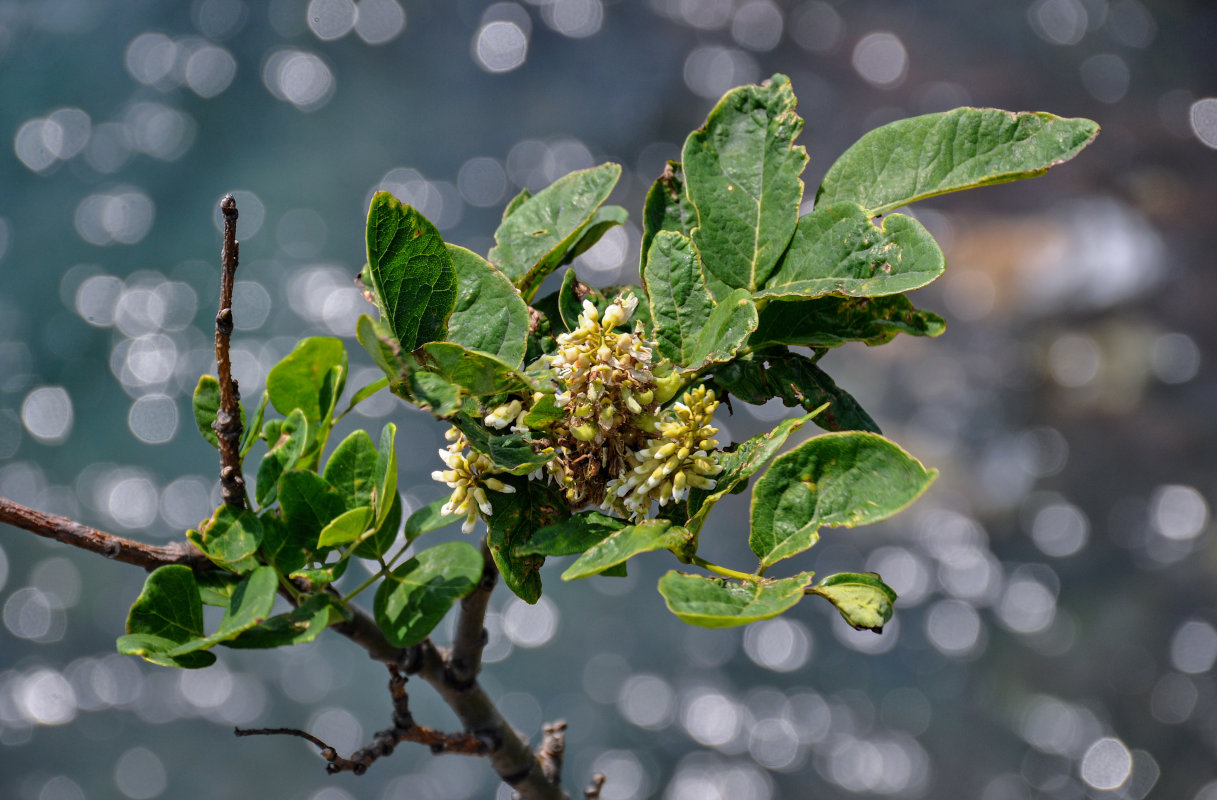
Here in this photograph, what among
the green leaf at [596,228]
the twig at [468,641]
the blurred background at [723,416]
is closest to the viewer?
the green leaf at [596,228]

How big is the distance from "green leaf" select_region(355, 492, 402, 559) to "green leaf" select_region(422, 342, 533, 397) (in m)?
0.19

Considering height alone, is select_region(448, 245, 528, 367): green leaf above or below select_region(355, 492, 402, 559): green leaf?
above

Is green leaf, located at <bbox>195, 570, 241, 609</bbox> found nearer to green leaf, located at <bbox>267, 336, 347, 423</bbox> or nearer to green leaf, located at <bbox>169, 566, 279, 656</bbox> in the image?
green leaf, located at <bbox>169, 566, 279, 656</bbox>

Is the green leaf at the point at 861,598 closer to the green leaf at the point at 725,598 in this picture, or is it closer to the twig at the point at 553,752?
the green leaf at the point at 725,598

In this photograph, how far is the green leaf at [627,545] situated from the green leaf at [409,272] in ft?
0.72

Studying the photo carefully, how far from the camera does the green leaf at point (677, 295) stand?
31.7 inches

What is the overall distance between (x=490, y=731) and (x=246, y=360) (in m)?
4.69

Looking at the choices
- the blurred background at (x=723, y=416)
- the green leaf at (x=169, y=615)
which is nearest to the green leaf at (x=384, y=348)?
the green leaf at (x=169, y=615)

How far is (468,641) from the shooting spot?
1.12 m

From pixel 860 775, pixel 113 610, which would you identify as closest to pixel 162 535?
pixel 113 610

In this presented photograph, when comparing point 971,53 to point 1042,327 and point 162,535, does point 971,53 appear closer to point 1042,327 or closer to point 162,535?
point 1042,327

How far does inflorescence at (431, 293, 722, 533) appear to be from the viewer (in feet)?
2.39

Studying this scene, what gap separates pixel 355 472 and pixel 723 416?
4097mm

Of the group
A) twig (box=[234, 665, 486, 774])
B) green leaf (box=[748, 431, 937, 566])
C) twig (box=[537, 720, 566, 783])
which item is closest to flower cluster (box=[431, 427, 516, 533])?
green leaf (box=[748, 431, 937, 566])
